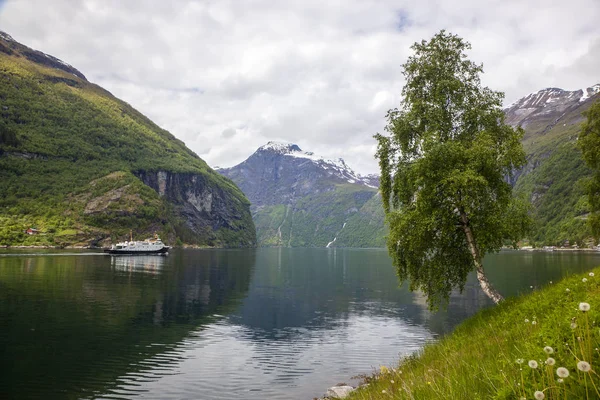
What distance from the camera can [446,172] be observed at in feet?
72.8

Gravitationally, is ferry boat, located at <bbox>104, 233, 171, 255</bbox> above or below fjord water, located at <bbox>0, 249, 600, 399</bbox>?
above

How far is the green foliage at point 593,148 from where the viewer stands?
1337 inches

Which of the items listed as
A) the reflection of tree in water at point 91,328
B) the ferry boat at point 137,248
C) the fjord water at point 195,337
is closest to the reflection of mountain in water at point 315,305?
the fjord water at point 195,337

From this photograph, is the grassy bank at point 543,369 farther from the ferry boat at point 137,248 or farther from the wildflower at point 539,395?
the ferry boat at point 137,248

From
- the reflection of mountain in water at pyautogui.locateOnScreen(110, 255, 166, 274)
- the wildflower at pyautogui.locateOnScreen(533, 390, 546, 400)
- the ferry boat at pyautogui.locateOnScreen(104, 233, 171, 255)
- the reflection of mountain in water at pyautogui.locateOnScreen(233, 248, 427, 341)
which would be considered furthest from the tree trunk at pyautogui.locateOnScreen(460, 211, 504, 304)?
the ferry boat at pyautogui.locateOnScreen(104, 233, 171, 255)

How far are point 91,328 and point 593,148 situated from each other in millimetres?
47296

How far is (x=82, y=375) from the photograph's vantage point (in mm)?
26125

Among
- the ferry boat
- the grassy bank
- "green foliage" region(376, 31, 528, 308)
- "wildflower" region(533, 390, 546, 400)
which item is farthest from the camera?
the ferry boat

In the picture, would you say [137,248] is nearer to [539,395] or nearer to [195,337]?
[195,337]

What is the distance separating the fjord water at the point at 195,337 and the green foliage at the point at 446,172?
5.30 m

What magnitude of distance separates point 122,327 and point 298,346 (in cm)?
1739

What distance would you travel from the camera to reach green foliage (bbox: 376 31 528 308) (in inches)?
874

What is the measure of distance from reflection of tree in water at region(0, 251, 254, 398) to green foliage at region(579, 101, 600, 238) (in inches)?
1489

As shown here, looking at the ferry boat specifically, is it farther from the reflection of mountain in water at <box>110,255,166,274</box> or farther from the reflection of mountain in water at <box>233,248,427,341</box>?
the reflection of mountain in water at <box>233,248,427,341</box>
